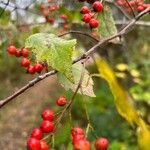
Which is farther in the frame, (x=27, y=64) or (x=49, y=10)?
(x=49, y=10)

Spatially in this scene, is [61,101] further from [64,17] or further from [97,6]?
[64,17]

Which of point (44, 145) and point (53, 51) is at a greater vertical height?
point (53, 51)

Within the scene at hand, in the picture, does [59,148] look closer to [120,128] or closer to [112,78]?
[120,128]

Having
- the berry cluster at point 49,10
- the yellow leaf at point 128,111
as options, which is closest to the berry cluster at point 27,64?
the yellow leaf at point 128,111

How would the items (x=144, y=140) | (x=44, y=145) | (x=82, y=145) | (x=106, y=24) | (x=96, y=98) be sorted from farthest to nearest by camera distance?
(x=96, y=98) → (x=106, y=24) → (x=44, y=145) → (x=82, y=145) → (x=144, y=140)

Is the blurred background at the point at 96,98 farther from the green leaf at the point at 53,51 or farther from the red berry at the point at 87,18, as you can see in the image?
the green leaf at the point at 53,51

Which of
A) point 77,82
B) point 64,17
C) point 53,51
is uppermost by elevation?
point 53,51

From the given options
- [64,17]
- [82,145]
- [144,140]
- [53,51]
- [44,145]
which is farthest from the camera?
[64,17]

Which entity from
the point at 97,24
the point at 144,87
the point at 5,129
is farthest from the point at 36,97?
the point at 97,24

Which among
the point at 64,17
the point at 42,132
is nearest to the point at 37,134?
the point at 42,132
